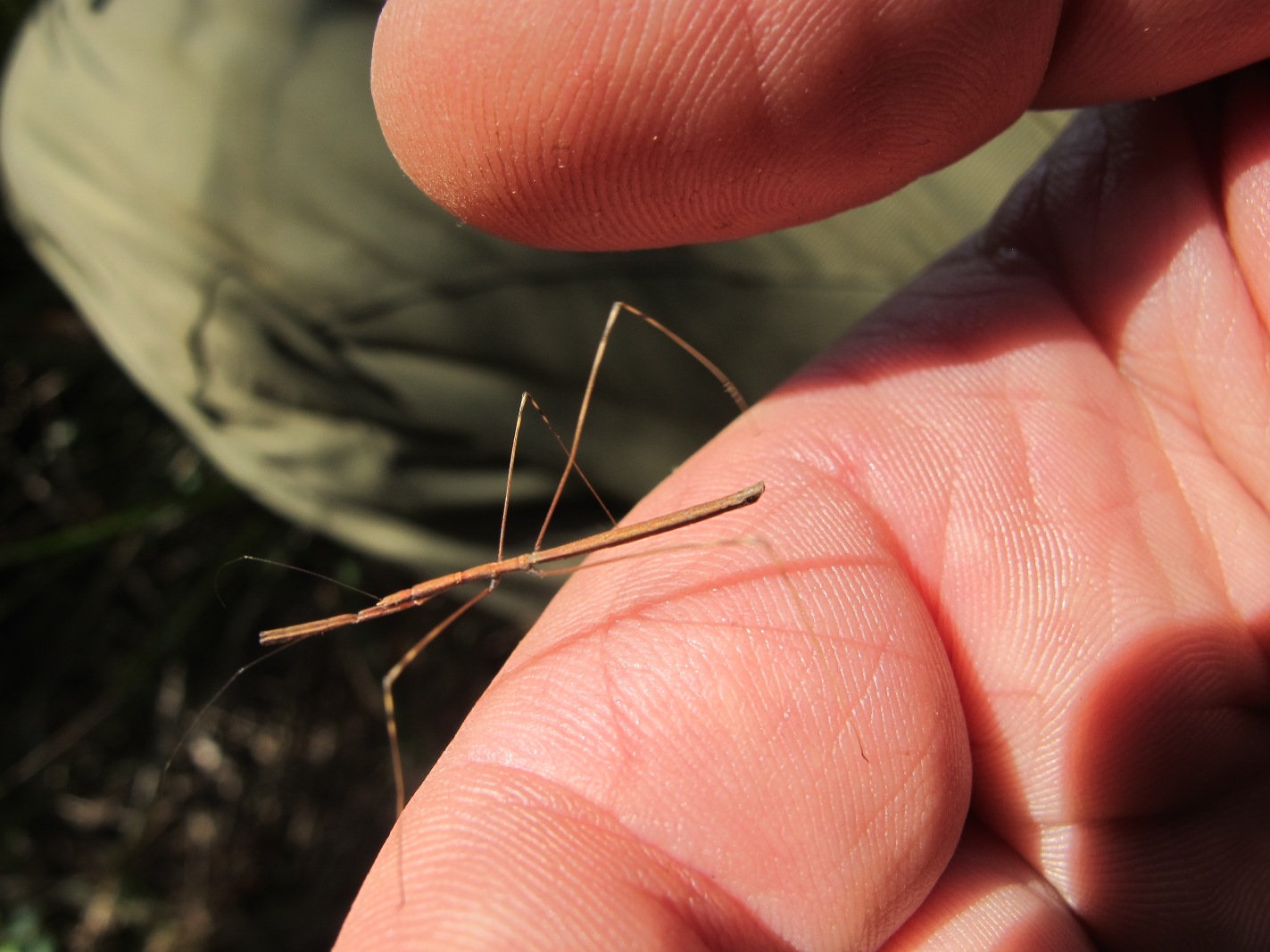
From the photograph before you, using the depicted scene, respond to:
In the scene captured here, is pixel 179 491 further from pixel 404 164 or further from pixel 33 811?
pixel 404 164

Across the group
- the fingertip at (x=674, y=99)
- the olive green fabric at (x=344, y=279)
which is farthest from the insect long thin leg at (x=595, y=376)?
the fingertip at (x=674, y=99)

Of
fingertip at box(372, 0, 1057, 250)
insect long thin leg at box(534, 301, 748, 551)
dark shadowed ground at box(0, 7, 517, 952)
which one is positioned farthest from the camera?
dark shadowed ground at box(0, 7, 517, 952)

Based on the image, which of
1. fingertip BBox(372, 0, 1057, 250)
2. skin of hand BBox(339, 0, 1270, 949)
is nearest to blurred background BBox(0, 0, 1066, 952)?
skin of hand BBox(339, 0, 1270, 949)

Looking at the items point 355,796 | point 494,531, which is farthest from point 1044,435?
point 355,796

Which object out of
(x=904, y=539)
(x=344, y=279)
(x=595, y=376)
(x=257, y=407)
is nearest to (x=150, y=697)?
(x=257, y=407)

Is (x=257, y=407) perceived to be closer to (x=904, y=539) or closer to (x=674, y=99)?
(x=674, y=99)

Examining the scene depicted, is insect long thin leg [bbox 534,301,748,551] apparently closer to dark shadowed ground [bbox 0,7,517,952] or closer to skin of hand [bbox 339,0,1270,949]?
skin of hand [bbox 339,0,1270,949]
